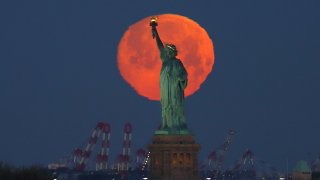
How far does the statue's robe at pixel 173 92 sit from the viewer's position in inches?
3696

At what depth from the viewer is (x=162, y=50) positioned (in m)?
95.2

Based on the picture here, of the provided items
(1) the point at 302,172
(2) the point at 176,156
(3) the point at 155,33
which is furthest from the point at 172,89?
(1) the point at 302,172

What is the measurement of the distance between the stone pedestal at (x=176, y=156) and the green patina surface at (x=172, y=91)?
38.2 inches

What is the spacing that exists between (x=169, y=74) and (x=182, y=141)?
601cm

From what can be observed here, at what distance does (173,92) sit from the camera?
310ft

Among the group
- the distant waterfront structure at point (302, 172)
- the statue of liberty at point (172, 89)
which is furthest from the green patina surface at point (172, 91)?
the distant waterfront structure at point (302, 172)

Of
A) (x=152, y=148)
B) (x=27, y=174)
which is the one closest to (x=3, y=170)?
(x=27, y=174)

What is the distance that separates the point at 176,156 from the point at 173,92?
5.65 meters

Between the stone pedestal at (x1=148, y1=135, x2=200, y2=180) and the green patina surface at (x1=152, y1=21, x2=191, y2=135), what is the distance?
970 millimetres

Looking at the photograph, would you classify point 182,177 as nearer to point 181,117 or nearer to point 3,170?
point 181,117

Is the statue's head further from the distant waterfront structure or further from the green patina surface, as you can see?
the distant waterfront structure

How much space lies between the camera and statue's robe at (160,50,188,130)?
93875 millimetres

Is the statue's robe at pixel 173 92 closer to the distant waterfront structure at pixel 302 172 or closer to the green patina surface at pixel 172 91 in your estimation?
the green patina surface at pixel 172 91

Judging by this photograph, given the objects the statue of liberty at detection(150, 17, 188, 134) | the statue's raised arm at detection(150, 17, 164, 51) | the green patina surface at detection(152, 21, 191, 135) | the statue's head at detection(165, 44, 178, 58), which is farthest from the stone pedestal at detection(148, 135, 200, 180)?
the statue's raised arm at detection(150, 17, 164, 51)
